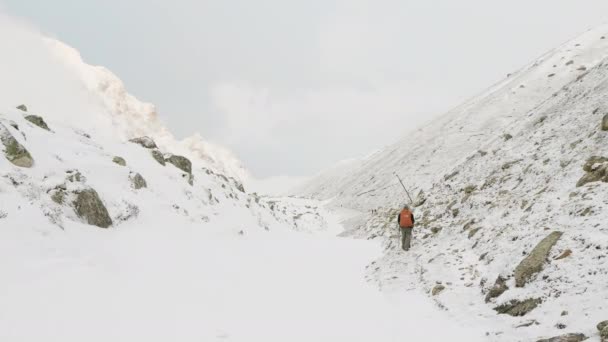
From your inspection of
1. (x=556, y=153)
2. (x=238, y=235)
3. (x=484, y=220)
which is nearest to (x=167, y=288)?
(x=238, y=235)

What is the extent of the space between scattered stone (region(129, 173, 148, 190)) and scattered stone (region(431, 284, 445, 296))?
12.9 metres

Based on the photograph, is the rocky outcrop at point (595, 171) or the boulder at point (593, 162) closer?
the rocky outcrop at point (595, 171)

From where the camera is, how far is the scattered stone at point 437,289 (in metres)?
10.0

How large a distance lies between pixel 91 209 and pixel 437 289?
1063 cm

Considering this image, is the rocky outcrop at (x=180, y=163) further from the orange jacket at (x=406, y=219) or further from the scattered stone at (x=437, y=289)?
the scattered stone at (x=437, y=289)

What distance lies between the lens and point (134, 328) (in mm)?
7227

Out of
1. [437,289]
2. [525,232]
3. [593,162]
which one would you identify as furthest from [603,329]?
[593,162]

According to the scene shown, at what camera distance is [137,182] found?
58.3ft

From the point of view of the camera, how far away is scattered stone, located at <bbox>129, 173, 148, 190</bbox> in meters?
17.5

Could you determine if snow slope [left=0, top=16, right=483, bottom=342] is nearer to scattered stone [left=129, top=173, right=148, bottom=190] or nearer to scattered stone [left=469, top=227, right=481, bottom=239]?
scattered stone [left=129, top=173, right=148, bottom=190]

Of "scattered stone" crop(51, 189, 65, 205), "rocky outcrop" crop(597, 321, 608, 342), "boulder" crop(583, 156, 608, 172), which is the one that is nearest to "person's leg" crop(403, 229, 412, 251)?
"boulder" crop(583, 156, 608, 172)

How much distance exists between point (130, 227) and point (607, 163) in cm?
1471

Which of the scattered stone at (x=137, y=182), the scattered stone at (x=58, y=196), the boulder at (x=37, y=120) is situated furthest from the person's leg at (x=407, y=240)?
the boulder at (x=37, y=120)

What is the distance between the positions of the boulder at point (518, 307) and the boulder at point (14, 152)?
1414 cm
